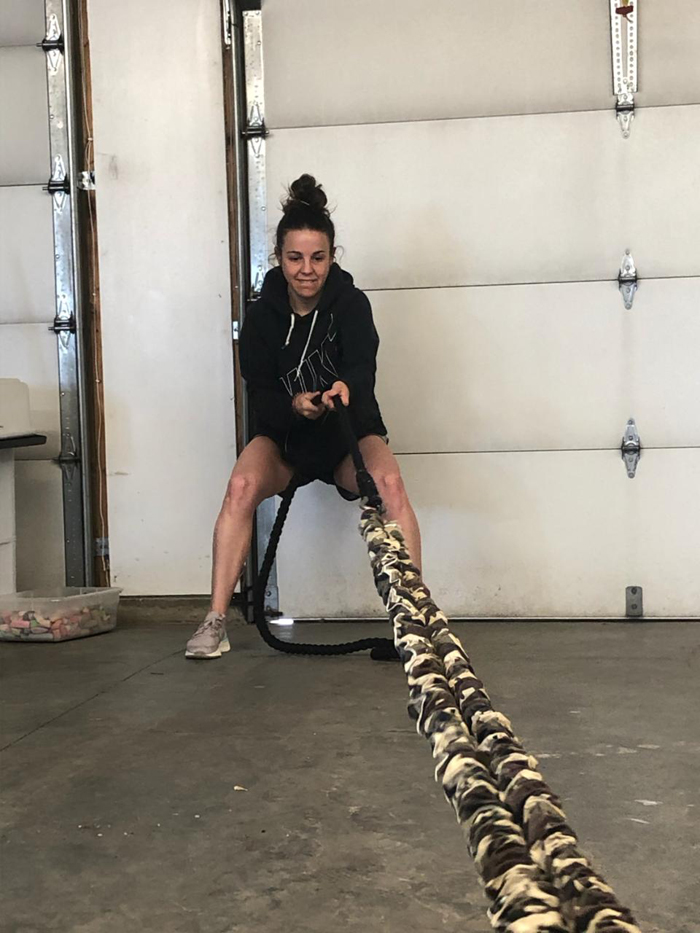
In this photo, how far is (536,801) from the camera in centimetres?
75

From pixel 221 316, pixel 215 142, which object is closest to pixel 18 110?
pixel 215 142

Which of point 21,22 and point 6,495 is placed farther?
point 21,22

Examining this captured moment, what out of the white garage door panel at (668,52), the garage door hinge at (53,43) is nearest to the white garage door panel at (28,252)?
the garage door hinge at (53,43)

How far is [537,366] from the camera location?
319cm

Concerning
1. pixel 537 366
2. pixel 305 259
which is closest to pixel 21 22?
pixel 305 259

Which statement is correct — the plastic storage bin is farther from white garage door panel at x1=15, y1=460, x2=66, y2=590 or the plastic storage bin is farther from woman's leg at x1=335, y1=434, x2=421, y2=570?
woman's leg at x1=335, y1=434, x2=421, y2=570

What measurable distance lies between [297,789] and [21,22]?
2877mm

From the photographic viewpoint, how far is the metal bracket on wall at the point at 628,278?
3.14 meters

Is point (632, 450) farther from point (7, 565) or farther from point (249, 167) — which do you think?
point (7, 565)

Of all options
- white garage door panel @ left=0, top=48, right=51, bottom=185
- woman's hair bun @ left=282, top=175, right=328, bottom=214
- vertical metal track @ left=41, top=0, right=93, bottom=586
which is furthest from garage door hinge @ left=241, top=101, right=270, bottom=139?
white garage door panel @ left=0, top=48, right=51, bottom=185

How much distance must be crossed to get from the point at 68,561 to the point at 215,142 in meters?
1.47

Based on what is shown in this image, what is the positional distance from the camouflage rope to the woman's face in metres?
1.79

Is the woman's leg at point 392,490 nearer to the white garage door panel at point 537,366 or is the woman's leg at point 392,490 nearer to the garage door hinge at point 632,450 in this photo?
the white garage door panel at point 537,366

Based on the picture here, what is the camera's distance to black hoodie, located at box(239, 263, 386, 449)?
2795 millimetres
